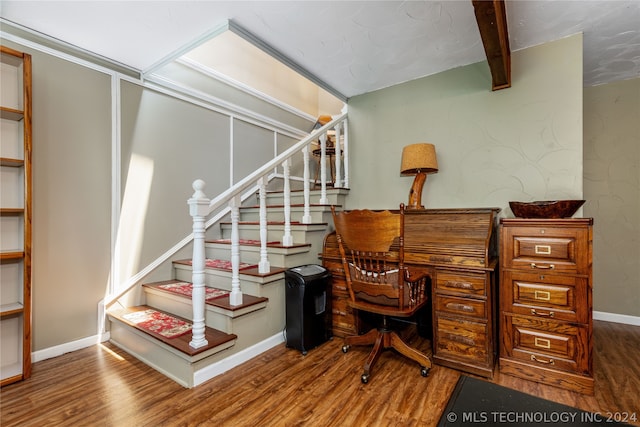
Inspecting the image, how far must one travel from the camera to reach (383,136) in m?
3.19

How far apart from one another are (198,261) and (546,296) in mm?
2191

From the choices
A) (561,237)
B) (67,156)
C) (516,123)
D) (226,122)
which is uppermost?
(226,122)

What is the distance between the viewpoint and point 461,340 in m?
2.00

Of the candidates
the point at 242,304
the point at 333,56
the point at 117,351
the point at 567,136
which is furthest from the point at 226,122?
the point at 567,136

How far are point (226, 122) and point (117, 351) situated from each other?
2453mm

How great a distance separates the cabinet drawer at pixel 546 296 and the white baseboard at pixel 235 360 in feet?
5.52

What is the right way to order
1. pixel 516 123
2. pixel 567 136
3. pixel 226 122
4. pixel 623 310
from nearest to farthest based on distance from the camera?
1. pixel 567 136
2. pixel 516 123
3. pixel 623 310
4. pixel 226 122

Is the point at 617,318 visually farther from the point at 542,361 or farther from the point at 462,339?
the point at 462,339

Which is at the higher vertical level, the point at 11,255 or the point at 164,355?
the point at 11,255

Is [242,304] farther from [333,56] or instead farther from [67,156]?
[333,56]

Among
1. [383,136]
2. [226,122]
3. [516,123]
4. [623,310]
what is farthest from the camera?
[226,122]

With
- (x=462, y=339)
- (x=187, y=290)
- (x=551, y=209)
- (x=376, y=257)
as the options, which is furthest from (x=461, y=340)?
(x=187, y=290)

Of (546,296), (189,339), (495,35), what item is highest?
(495,35)

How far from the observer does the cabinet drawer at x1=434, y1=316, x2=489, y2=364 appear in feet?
6.34
